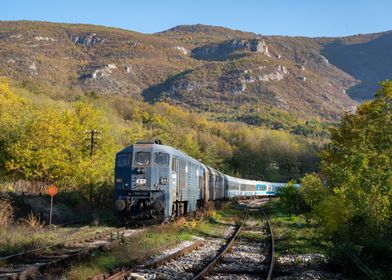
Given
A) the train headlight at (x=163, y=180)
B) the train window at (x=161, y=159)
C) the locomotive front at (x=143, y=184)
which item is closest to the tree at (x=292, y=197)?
the train window at (x=161, y=159)

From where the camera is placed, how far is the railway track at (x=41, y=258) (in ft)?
35.7

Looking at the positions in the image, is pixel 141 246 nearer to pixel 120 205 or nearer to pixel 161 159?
pixel 120 205

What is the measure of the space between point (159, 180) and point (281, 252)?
22.3 ft

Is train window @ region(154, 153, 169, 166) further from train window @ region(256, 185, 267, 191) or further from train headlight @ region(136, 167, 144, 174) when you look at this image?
train window @ region(256, 185, 267, 191)

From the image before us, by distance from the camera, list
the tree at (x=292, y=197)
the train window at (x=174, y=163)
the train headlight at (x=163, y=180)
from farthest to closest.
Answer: the tree at (x=292, y=197)
the train window at (x=174, y=163)
the train headlight at (x=163, y=180)

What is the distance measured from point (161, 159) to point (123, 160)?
5.51 feet

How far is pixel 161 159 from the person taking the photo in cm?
2111

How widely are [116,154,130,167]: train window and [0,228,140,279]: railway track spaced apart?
14.4ft

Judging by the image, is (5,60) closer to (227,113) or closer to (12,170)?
(227,113)

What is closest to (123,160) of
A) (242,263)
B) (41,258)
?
(41,258)

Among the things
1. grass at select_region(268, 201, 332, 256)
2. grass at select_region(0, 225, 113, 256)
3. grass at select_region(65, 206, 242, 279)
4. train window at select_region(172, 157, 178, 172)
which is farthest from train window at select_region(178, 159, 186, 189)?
grass at select_region(268, 201, 332, 256)

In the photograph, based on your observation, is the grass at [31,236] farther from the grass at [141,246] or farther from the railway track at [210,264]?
the railway track at [210,264]

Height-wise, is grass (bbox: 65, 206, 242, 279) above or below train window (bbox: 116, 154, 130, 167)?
below

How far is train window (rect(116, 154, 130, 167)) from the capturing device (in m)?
21.2
